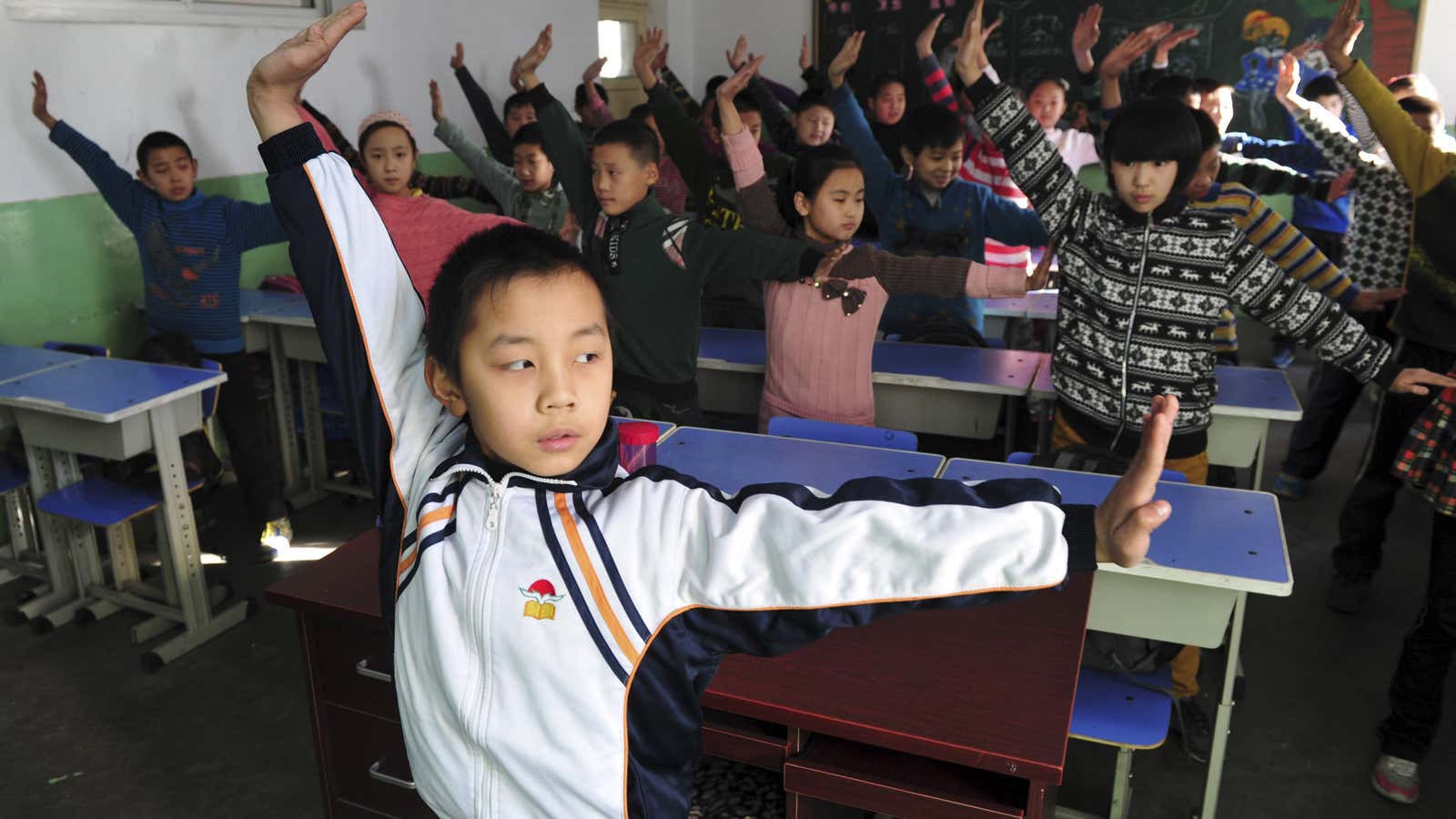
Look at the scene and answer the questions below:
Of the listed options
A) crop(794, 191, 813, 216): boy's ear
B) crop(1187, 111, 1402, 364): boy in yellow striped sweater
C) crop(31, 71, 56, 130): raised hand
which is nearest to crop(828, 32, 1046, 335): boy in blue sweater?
crop(1187, 111, 1402, 364): boy in yellow striped sweater

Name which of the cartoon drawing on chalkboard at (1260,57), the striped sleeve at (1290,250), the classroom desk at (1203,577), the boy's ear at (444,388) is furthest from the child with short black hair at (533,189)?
the cartoon drawing on chalkboard at (1260,57)

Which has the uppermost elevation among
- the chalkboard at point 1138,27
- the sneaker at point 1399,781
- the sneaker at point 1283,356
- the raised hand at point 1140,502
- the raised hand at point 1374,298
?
the chalkboard at point 1138,27

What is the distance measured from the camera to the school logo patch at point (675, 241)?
2688 mm

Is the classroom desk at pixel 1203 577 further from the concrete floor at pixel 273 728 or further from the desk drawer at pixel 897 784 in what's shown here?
the desk drawer at pixel 897 784

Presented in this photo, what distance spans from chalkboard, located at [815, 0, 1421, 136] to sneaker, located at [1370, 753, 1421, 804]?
4.74 m

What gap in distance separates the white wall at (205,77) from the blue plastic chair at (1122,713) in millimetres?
3618

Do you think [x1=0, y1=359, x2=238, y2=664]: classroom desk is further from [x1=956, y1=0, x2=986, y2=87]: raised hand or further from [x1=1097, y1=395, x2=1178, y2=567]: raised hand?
[x1=1097, y1=395, x2=1178, y2=567]: raised hand

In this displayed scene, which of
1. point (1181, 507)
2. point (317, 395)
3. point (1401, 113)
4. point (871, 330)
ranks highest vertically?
point (1401, 113)

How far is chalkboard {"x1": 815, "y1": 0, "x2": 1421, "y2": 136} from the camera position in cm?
593

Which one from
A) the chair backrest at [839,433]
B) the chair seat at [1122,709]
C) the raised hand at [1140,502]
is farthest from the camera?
the chair backrest at [839,433]

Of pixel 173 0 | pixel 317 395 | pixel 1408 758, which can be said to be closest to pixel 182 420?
pixel 317 395

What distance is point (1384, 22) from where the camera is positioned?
5.89m

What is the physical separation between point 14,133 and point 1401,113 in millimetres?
4043

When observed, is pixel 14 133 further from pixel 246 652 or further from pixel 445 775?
pixel 445 775
